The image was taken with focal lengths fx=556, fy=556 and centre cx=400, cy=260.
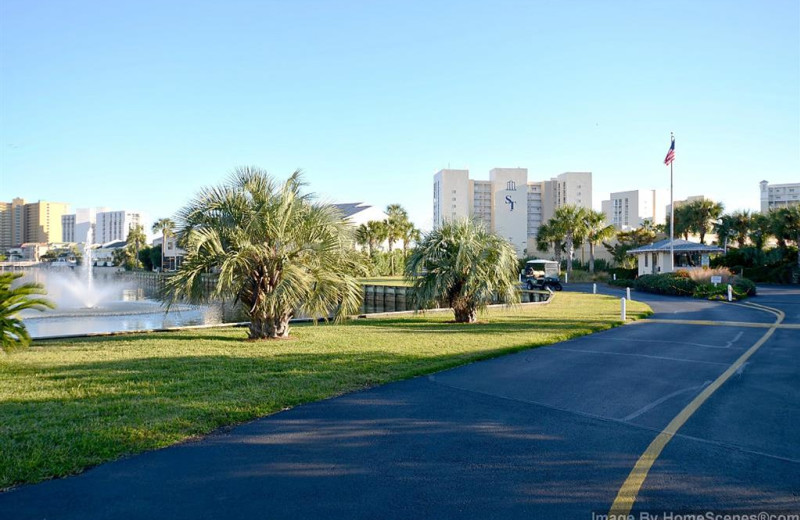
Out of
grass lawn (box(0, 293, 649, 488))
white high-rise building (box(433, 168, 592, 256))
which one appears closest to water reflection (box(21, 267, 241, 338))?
grass lawn (box(0, 293, 649, 488))

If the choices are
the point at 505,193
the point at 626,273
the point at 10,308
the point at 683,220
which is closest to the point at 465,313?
the point at 10,308

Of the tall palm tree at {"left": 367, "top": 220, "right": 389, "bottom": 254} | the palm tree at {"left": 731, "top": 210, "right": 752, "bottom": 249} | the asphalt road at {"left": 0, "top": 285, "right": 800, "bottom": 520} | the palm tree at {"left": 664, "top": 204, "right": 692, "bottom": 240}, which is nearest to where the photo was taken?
the asphalt road at {"left": 0, "top": 285, "right": 800, "bottom": 520}

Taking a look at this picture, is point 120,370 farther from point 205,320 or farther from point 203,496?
point 205,320

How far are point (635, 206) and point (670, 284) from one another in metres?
117

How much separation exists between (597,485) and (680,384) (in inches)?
190

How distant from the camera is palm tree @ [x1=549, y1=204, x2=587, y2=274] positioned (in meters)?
57.1

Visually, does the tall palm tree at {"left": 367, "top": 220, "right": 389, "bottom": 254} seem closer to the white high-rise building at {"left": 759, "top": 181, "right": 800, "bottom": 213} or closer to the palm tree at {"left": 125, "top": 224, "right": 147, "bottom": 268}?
the palm tree at {"left": 125, "top": 224, "right": 147, "bottom": 268}

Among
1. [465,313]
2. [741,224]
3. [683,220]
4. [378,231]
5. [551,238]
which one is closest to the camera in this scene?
[465,313]

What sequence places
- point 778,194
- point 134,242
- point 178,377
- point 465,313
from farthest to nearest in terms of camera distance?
1. point 778,194
2. point 134,242
3. point 465,313
4. point 178,377

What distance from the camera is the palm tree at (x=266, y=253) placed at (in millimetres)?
12641

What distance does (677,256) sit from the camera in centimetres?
4425

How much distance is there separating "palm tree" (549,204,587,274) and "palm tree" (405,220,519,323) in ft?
134

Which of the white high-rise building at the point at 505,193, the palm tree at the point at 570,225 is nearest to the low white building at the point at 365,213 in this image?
the white high-rise building at the point at 505,193

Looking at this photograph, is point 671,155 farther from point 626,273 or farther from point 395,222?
point 395,222
